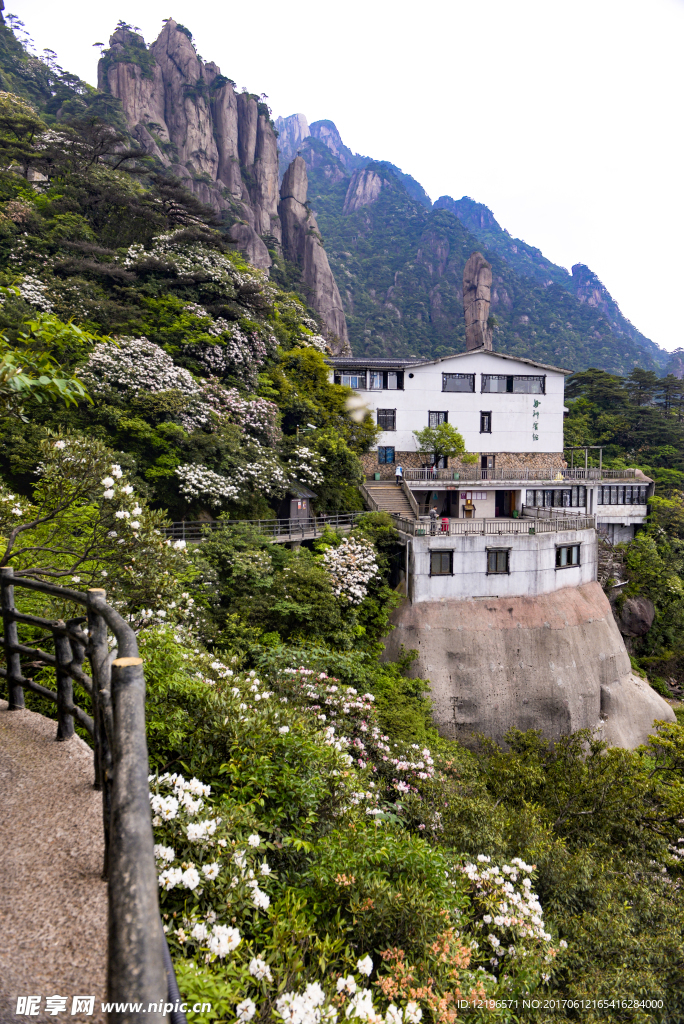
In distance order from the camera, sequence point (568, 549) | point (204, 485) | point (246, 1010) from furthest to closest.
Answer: point (568, 549)
point (204, 485)
point (246, 1010)

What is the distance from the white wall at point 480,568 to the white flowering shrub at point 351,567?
181 cm

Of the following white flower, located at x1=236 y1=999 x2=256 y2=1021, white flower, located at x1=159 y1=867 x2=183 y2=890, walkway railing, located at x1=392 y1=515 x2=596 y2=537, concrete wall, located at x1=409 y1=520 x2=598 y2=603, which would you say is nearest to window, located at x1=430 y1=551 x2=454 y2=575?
concrete wall, located at x1=409 y1=520 x2=598 y2=603

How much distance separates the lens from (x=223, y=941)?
10.1 feet

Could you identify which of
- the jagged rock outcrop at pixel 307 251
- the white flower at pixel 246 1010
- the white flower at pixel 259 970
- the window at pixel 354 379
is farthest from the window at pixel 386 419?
the jagged rock outcrop at pixel 307 251

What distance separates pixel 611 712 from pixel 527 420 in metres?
19.4

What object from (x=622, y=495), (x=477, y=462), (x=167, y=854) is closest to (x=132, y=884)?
(x=167, y=854)

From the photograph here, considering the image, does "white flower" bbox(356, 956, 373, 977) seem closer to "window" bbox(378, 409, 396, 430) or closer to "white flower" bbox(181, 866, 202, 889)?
"white flower" bbox(181, 866, 202, 889)

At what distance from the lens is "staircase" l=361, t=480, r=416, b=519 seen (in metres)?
25.7

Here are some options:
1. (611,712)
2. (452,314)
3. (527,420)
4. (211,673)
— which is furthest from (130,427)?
(452,314)

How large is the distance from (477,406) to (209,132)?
60584 mm

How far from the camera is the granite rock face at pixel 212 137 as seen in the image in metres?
58.5

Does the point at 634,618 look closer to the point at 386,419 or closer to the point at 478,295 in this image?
the point at 386,419

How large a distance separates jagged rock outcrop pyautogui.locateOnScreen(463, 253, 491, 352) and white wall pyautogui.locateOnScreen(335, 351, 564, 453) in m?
38.9

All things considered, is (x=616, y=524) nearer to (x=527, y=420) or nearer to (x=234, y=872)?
(x=527, y=420)
